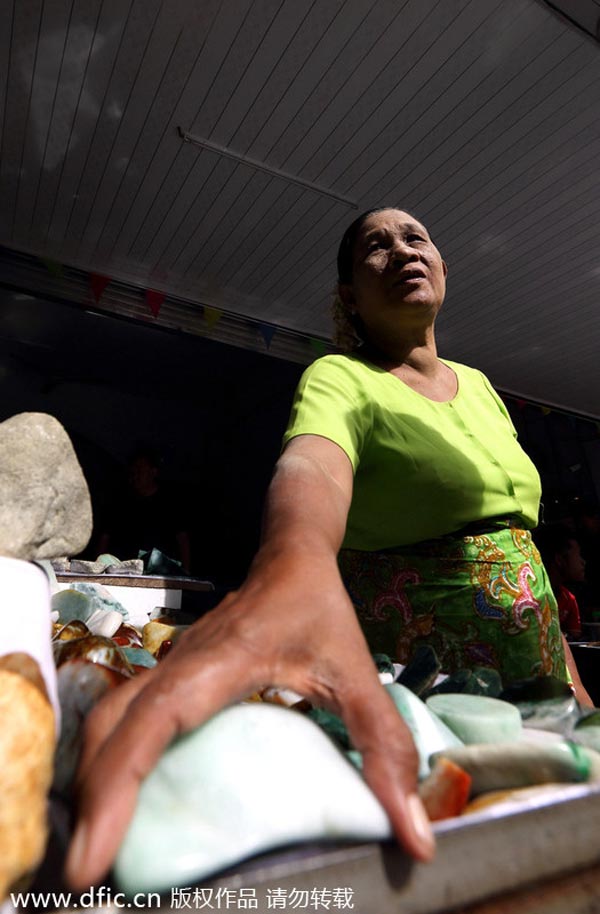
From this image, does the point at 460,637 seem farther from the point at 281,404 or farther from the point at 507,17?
the point at 281,404

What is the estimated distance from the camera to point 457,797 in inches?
15.1

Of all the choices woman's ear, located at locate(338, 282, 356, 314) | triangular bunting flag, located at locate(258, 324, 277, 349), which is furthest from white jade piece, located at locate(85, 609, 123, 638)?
triangular bunting flag, located at locate(258, 324, 277, 349)

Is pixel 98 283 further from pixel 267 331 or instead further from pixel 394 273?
pixel 394 273

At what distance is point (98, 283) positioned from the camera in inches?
142

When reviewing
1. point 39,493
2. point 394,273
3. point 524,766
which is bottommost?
point 524,766

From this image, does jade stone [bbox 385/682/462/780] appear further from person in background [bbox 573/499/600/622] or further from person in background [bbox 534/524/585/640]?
person in background [bbox 573/499/600/622]

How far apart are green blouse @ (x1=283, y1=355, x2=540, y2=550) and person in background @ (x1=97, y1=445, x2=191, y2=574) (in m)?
3.26

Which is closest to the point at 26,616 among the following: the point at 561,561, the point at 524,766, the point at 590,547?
the point at 524,766

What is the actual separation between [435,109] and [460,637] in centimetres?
240

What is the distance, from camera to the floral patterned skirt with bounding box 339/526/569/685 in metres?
1.02

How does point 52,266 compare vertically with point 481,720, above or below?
above

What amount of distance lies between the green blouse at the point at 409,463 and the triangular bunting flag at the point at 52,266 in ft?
9.99

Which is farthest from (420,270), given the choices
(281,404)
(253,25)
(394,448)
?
(281,404)

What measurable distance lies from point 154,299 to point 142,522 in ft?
5.34
